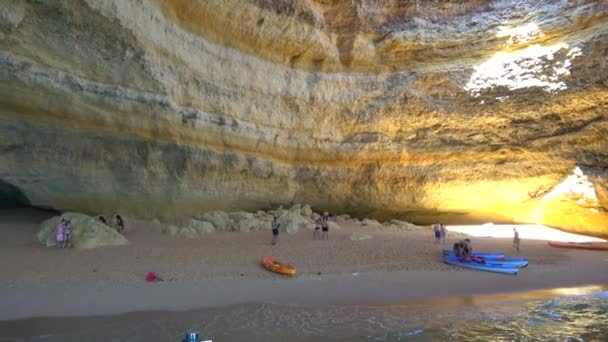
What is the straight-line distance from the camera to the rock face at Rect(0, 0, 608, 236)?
11.0 metres

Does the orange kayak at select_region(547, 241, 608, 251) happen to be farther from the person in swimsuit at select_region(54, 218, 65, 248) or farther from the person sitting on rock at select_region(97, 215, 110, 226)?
the person in swimsuit at select_region(54, 218, 65, 248)

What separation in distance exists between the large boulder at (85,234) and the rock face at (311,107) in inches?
45.1

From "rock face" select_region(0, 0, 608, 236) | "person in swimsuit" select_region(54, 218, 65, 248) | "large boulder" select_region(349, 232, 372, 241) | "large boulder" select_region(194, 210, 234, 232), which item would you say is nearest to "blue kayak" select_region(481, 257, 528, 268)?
"large boulder" select_region(349, 232, 372, 241)

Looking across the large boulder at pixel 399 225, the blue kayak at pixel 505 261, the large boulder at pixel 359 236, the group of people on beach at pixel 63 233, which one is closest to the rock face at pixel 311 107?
the large boulder at pixel 399 225

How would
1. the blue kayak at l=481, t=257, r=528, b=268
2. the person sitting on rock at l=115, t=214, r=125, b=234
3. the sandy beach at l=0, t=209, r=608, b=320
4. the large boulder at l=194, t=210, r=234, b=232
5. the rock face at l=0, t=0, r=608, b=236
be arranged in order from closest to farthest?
the sandy beach at l=0, t=209, r=608, b=320, the blue kayak at l=481, t=257, r=528, b=268, the rock face at l=0, t=0, r=608, b=236, the person sitting on rock at l=115, t=214, r=125, b=234, the large boulder at l=194, t=210, r=234, b=232

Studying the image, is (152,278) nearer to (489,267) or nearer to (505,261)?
(489,267)

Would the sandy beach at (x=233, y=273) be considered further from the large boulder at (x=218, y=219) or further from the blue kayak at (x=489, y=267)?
the large boulder at (x=218, y=219)

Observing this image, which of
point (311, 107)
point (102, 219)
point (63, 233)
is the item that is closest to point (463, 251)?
point (311, 107)

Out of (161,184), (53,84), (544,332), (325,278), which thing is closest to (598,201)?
(544,332)

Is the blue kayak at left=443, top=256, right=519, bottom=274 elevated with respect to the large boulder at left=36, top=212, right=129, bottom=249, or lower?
lower

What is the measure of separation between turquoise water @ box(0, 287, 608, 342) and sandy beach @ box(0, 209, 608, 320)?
46cm

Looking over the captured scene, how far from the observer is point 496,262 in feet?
35.1

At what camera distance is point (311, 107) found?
15391mm

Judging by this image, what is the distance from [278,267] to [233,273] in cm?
103
